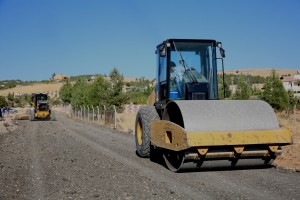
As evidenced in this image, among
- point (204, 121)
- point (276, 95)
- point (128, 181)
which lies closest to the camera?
point (128, 181)

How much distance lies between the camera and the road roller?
27.5 feet

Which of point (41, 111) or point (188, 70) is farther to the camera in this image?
point (41, 111)

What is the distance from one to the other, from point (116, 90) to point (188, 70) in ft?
103

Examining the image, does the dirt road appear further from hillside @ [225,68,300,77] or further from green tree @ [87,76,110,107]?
hillside @ [225,68,300,77]

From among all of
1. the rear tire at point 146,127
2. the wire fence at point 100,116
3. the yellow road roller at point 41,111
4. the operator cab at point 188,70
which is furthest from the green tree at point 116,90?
the operator cab at point 188,70

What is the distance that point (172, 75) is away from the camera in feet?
35.3

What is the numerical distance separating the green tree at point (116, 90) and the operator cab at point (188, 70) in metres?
30.6

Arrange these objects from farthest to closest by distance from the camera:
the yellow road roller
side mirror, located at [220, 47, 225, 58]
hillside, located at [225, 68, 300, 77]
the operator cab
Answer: hillside, located at [225, 68, 300, 77]
the yellow road roller
the operator cab
side mirror, located at [220, 47, 225, 58]

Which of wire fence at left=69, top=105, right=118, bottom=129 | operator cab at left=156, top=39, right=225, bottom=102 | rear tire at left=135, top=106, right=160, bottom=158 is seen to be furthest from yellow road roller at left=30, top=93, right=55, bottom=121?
operator cab at left=156, top=39, right=225, bottom=102

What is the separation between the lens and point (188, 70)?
35.4ft

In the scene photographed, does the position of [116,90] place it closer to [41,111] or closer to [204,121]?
[41,111]

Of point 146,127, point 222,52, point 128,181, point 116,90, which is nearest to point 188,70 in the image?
point 222,52

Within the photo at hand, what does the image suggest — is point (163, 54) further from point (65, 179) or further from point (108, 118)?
point (108, 118)

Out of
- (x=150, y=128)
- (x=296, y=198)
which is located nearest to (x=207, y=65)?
(x=150, y=128)
